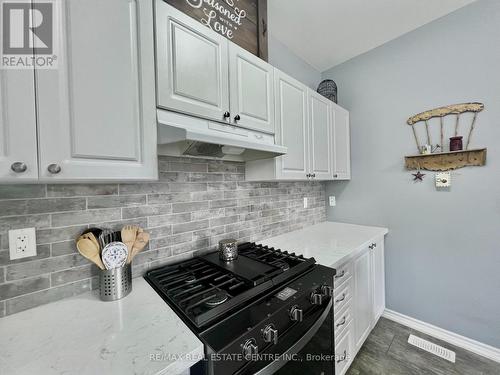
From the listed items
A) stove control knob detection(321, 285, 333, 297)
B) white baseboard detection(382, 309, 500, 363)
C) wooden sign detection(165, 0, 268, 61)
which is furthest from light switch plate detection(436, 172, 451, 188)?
wooden sign detection(165, 0, 268, 61)

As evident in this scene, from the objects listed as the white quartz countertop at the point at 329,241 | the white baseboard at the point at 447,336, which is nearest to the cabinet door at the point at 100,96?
the white quartz countertop at the point at 329,241

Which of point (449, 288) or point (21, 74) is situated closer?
point (21, 74)

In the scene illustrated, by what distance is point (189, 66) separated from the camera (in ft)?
3.36

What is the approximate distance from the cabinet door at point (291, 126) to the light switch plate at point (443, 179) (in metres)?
1.21

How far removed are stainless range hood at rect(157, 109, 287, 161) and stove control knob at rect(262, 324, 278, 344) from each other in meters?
0.78

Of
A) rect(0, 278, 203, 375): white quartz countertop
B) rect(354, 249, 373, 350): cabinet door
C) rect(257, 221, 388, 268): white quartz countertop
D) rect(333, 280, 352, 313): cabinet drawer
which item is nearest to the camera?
rect(0, 278, 203, 375): white quartz countertop

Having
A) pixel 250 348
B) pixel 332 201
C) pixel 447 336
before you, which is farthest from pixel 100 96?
pixel 447 336

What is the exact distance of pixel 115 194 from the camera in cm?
107

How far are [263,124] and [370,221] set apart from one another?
69.1 inches

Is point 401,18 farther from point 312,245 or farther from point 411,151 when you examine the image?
point 312,245

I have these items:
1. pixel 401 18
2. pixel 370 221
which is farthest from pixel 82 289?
pixel 401 18

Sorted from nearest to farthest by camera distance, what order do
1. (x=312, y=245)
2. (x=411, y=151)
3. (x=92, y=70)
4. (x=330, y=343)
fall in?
(x=92, y=70), (x=330, y=343), (x=312, y=245), (x=411, y=151)

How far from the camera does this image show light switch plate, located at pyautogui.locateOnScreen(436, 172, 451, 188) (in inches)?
70.8

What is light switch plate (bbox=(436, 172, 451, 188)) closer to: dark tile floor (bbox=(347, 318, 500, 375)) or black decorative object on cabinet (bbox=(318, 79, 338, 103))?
black decorative object on cabinet (bbox=(318, 79, 338, 103))
